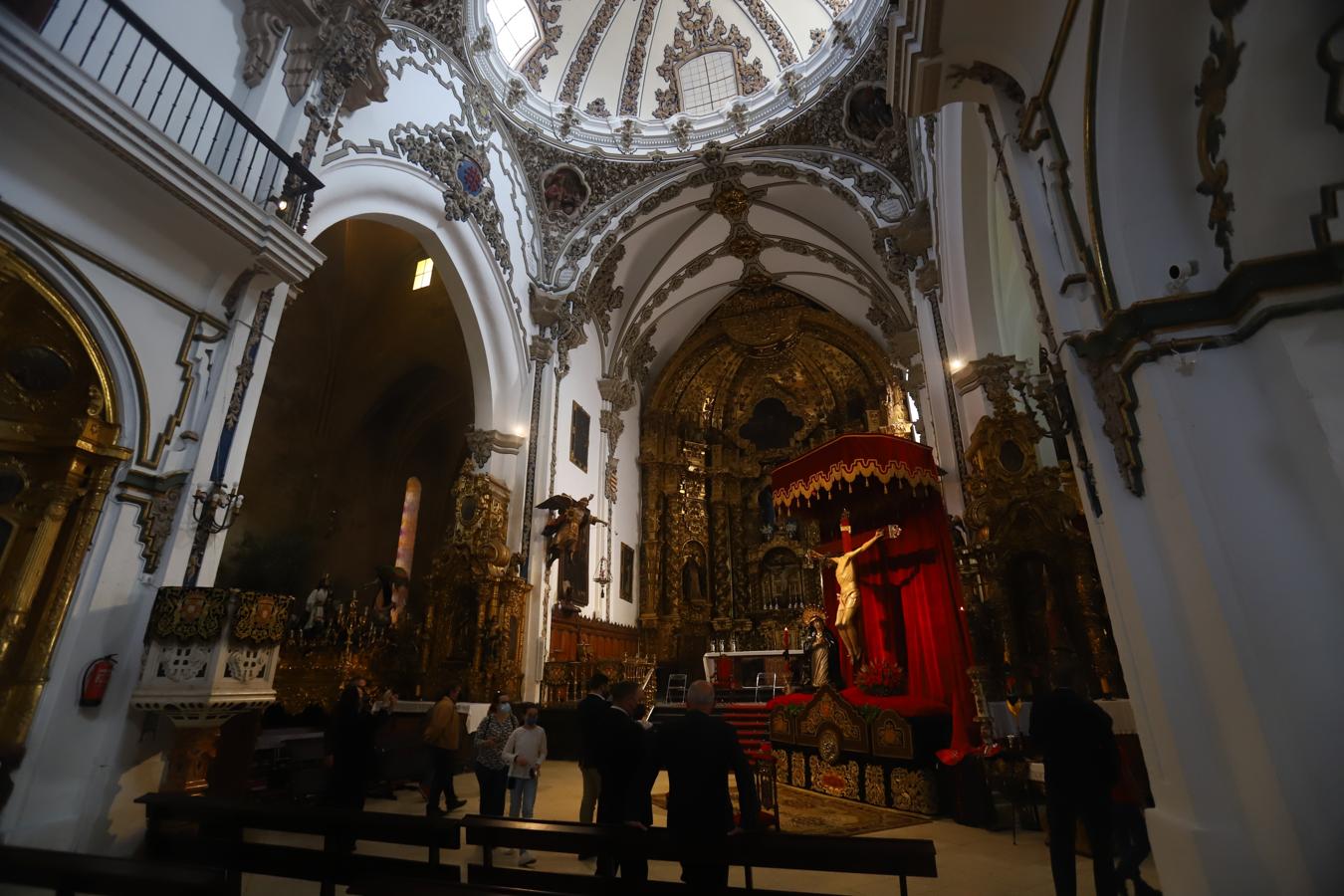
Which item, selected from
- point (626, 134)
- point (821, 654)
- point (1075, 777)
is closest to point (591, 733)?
point (1075, 777)

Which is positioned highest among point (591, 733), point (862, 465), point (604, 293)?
point (604, 293)

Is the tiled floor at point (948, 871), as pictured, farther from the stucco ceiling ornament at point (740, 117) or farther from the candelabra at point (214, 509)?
the stucco ceiling ornament at point (740, 117)

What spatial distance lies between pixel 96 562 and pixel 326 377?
10.5 metres

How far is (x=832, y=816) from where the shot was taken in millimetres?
5457

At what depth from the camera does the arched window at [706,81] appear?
43.0ft

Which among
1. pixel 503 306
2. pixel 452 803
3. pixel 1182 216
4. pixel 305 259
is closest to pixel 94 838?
pixel 452 803

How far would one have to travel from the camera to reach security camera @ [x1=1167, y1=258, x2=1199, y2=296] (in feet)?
9.09

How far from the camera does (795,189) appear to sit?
41.2 feet

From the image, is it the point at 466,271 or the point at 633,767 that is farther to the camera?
the point at 466,271

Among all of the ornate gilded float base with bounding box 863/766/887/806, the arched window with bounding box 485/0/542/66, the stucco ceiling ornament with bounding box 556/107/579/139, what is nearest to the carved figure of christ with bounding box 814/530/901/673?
the ornate gilded float base with bounding box 863/766/887/806

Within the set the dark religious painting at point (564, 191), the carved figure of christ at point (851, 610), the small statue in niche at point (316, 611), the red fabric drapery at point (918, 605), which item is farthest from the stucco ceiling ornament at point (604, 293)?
the carved figure of christ at point (851, 610)

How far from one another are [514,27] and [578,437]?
8.09 metres

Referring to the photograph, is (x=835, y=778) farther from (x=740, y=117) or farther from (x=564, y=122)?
(x=564, y=122)

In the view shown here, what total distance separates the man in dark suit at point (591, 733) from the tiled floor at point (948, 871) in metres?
0.44
